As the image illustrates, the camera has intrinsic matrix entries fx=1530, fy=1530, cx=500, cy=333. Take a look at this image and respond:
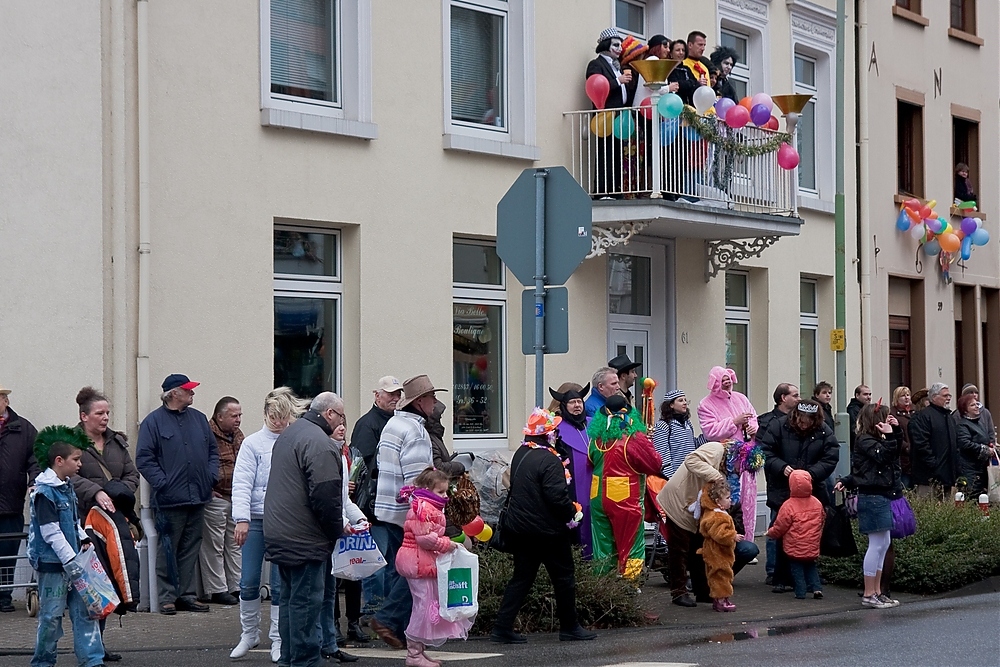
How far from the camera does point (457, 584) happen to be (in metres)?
10.0

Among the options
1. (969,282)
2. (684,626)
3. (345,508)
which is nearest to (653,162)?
(684,626)

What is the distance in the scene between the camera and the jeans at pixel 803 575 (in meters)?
13.6

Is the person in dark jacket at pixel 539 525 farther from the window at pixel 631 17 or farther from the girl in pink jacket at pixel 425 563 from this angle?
the window at pixel 631 17

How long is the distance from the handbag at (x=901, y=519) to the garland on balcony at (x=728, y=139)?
546 centimetres

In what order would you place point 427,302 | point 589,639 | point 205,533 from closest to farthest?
point 589,639, point 205,533, point 427,302

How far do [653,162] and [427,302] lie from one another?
10.0ft

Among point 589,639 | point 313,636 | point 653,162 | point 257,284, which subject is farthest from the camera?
point 653,162

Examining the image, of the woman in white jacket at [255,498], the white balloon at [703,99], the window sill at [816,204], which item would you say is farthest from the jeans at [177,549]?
the window sill at [816,204]

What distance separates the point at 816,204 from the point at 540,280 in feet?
37.8

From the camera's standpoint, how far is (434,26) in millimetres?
15758

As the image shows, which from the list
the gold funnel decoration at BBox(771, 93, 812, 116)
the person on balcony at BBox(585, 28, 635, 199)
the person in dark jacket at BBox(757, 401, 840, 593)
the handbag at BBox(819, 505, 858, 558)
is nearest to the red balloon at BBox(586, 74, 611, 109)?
the person on balcony at BBox(585, 28, 635, 199)

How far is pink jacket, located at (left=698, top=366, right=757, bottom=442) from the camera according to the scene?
14477mm

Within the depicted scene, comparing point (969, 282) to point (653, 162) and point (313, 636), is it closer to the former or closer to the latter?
point (653, 162)

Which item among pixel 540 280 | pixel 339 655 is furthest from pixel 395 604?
pixel 540 280
